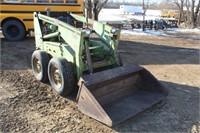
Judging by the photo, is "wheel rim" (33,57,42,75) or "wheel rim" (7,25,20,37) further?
"wheel rim" (7,25,20,37)

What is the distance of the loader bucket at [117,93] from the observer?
433 centimetres

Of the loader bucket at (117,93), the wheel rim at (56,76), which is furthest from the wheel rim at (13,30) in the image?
the loader bucket at (117,93)

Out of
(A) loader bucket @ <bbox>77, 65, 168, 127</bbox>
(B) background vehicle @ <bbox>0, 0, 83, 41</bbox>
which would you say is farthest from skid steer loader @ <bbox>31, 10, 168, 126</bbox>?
(B) background vehicle @ <bbox>0, 0, 83, 41</bbox>

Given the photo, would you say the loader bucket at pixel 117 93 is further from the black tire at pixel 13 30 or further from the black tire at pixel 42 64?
the black tire at pixel 13 30

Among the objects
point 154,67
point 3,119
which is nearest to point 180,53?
point 154,67

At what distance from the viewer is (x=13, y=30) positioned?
11.3 metres

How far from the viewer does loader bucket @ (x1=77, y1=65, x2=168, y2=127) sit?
4.33 metres

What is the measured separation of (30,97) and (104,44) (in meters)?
1.87

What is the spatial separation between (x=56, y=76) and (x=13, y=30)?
21.3 feet

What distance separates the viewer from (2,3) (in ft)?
35.7

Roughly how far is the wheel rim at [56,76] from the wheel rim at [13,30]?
625cm

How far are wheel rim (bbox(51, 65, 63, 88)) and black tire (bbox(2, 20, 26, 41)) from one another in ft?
20.0

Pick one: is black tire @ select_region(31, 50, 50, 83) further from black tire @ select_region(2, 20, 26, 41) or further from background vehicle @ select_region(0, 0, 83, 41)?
black tire @ select_region(2, 20, 26, 41)

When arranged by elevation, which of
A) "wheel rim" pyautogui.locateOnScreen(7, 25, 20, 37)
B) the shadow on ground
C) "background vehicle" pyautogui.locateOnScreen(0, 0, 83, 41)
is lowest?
the shadow on ground
